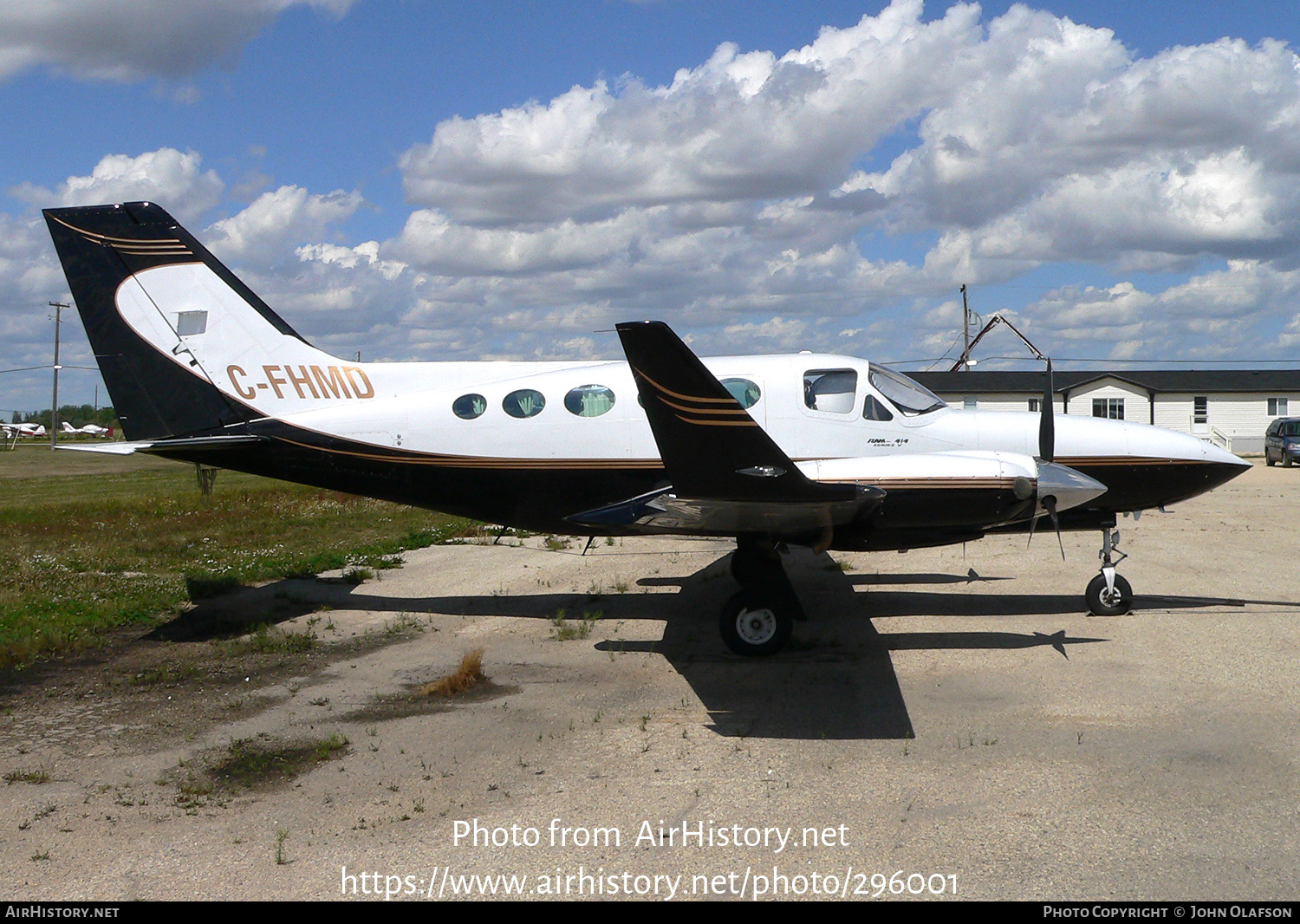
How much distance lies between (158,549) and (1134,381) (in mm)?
50122

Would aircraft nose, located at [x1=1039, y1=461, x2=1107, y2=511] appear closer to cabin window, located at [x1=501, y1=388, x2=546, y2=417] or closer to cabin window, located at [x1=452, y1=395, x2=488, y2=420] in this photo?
cabin window, located at [x1=501, y1=388, x2=546, y2=417]

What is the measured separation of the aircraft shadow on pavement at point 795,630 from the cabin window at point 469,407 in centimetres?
245

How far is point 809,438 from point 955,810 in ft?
16.1

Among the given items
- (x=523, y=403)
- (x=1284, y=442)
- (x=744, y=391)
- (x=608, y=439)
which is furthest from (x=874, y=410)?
(x=1284, y=442)

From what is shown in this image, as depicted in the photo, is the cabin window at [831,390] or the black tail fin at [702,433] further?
the cabin window at [831,390]

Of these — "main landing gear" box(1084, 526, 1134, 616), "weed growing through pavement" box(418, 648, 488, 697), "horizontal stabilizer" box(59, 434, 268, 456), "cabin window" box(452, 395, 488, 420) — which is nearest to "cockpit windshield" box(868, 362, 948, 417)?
"main landing gear" box(1084, 526, 1134, 616)

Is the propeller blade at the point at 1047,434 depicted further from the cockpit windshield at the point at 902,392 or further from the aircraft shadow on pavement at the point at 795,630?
the aircraft shadow on pavement at the point at 795,630

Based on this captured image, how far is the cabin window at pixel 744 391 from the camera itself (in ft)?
32.0

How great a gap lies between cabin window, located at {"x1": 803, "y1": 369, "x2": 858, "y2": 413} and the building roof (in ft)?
135

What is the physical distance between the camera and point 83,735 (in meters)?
7.04

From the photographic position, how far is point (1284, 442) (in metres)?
36.5

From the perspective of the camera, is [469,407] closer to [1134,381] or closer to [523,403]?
[523,403]

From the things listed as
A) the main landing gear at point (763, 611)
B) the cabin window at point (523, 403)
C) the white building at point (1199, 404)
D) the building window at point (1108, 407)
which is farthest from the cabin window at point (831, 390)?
the building window at point (1108, 407)
